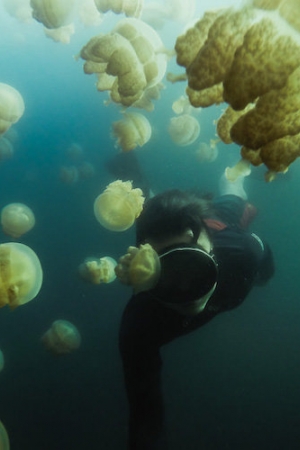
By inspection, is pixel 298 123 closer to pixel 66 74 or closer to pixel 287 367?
pixel 287 367

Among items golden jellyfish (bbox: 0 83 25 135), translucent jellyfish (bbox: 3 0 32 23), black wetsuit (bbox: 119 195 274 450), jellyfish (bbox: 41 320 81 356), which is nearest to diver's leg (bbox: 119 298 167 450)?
black wetsuit (bbox: 119 195 274 450)

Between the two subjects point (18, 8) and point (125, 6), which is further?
point (18, 8)

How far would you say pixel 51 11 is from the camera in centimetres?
333

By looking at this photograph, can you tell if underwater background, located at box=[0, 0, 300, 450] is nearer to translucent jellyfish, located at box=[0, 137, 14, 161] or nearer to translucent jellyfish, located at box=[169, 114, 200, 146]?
translucent jellyfish, located at box=[0, 137, 14, 161]

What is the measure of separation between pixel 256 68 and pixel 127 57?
43.4 inches

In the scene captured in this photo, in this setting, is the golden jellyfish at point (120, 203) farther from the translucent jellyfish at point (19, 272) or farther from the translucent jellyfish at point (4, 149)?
the translucent jellyfish at point (4, 149)

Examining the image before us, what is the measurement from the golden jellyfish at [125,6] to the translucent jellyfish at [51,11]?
321mm

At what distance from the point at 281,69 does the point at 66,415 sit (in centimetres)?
1610

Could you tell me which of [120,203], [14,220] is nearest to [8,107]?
[120,203]

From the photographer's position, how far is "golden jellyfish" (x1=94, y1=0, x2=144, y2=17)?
3236 millimetres

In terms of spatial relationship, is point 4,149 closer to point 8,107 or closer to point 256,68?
point 8,107

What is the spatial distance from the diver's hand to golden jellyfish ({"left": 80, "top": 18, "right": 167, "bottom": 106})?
1.13m

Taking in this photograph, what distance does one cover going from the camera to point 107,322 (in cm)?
1628

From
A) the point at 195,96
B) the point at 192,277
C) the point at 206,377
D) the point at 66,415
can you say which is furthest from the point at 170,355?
the point at 195,96
